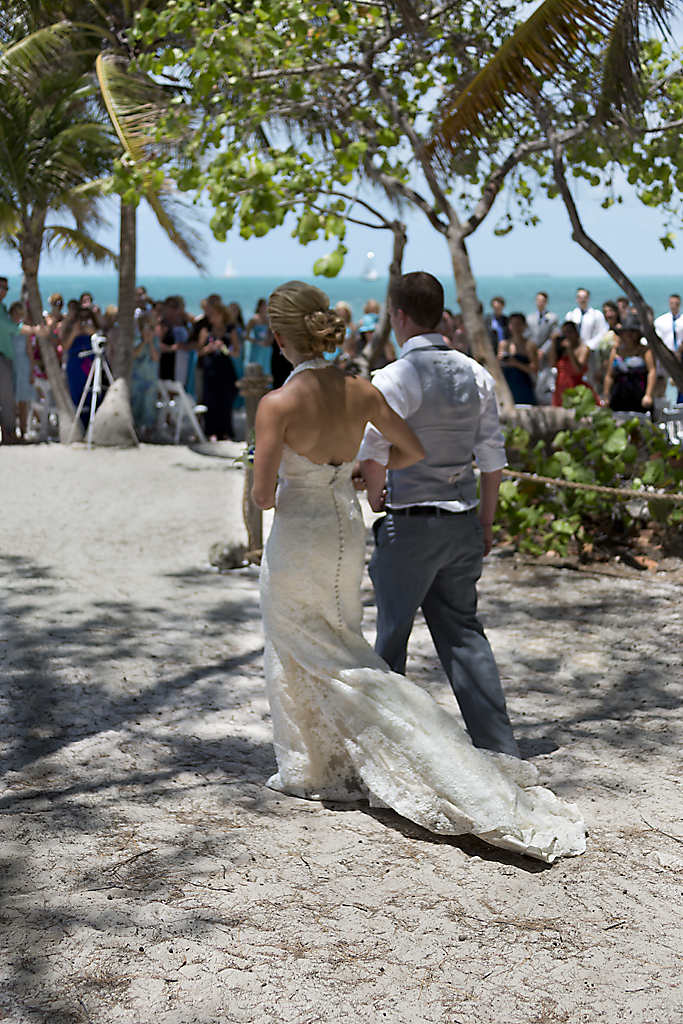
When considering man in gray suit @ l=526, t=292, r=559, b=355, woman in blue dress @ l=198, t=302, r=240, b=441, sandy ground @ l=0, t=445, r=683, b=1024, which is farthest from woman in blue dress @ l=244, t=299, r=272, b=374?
sandy ground @ l=0, t=445, r=683, b=1024

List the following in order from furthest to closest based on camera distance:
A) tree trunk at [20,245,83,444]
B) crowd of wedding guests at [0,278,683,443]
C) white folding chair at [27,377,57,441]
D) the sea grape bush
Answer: white folding chair at [27,377,57,441]
tree trunk at [20,245,83,444]
crowd of wedding guests at [0,278,683,443]
the sea grape bush

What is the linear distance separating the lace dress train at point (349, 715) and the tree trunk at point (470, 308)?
514 centimetres

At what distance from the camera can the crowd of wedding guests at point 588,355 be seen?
9828 mm

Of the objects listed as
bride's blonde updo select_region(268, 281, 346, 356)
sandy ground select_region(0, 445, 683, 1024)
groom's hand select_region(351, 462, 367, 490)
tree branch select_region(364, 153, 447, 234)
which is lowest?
sandy ground select_region(0, 445, 683, 1024)

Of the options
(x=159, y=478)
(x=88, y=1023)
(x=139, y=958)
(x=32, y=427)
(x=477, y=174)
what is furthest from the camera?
(x=32, y=427)

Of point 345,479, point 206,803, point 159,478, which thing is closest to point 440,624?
point 345,479

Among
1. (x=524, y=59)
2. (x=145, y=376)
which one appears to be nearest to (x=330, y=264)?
(x=524, y=59)

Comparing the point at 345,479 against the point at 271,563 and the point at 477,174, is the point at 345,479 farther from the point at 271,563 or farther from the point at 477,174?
the point at 477,174

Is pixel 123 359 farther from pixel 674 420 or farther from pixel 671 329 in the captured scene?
pixel 674 420

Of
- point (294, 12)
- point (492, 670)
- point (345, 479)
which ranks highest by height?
point (294, 12)

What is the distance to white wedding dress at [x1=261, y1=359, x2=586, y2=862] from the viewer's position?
3357 millimetres

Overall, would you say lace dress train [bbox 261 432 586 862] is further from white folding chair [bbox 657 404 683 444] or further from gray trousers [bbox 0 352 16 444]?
gray trousers [bbox 0 352 16 444]

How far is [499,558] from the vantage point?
7793mm

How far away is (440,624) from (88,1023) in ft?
5.99
